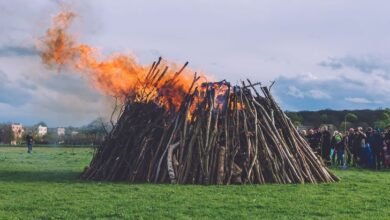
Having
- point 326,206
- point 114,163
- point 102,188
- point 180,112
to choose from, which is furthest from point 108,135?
point 326,206

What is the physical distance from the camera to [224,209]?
11117 millimetres

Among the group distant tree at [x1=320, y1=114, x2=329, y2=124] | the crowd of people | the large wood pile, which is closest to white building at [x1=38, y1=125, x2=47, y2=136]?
distant tree at [x1=320, y1=114, x2=329, y2=124]

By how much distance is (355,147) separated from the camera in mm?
26297

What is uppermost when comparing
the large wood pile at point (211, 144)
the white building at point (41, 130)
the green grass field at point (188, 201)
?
the white building at point (41, 130)

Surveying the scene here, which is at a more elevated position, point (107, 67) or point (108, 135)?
point (107, 67)

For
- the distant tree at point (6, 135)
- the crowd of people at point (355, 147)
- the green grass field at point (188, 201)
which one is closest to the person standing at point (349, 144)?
the crowd of people at point (355, 147)

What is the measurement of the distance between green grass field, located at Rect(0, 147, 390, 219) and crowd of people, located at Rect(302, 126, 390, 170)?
875 centimetres

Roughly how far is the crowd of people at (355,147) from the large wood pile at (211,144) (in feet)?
26.3

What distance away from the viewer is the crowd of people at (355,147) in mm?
25188

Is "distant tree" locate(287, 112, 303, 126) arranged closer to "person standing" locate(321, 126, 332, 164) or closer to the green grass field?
"person standing" locate(321, 126, 332, 164)

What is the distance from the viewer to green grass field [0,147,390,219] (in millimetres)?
10602

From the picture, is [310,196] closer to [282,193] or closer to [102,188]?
[282,193]

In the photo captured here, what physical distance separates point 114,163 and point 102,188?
9.29 feet

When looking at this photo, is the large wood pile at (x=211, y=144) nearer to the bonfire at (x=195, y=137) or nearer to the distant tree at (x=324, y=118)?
the bonfire at (x=195, y=137)
